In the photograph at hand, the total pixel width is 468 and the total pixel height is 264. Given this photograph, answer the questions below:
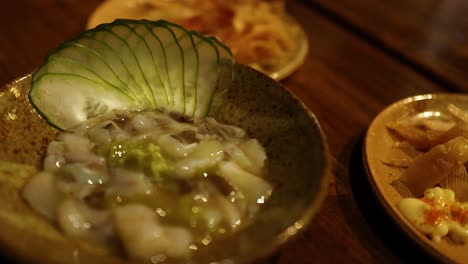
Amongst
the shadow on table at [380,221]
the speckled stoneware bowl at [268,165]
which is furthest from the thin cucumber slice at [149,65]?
the shadow on table at [380,221]

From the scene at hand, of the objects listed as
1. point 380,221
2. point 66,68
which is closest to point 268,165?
point 380,221

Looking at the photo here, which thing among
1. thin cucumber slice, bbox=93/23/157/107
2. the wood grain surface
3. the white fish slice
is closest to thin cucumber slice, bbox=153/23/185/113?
thin cucumber slice, bbox=93/23/157/107

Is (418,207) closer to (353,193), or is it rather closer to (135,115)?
(353,193)

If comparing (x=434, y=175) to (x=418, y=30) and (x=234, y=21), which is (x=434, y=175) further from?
(x=418, y=30)

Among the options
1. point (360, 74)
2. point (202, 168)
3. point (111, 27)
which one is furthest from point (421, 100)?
point (111, 27)

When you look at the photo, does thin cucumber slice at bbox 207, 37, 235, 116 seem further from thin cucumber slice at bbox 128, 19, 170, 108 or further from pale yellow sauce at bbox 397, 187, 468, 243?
pale yellow sauce at bbox 397, 187, 468, 243

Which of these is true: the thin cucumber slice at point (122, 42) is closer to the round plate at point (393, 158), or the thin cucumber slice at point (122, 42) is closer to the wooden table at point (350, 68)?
the wooden table at point (350, 68)
